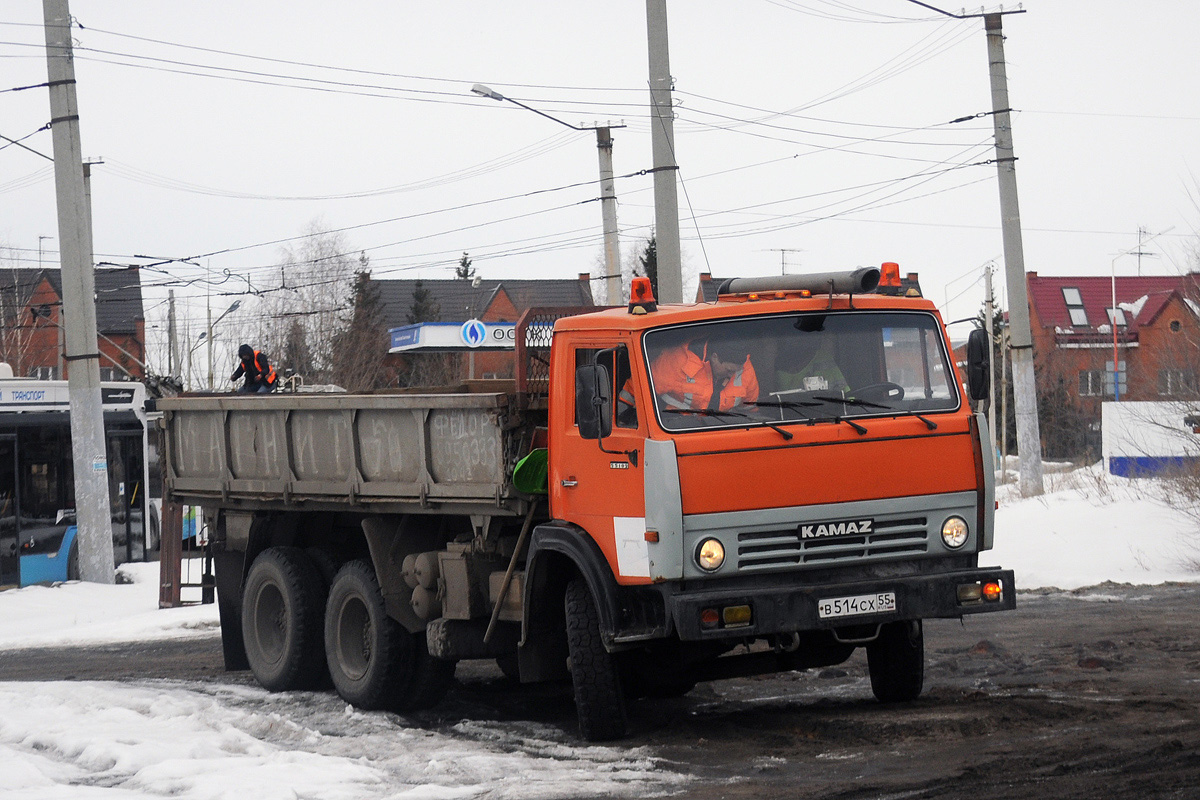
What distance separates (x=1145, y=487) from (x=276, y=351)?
40.5 meters

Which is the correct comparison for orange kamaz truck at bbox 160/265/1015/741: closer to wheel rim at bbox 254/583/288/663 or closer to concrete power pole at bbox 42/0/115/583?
wheel rim at bbox 254/583/288/663

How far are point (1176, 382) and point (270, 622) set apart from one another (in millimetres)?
12270

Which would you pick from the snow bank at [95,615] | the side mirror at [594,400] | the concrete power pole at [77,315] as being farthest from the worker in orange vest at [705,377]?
the concrete power pole at [77,315]

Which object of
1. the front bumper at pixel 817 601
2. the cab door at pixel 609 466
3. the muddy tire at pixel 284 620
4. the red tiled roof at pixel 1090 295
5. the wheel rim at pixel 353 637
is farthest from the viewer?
the red tiled roof at pixel 1090 295

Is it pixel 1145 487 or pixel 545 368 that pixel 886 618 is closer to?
pixel 545 368

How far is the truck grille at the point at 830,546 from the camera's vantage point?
7.36m

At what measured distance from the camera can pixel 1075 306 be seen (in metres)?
70.6

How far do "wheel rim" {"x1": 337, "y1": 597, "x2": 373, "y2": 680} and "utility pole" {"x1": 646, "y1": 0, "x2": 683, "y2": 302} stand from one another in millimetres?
6098

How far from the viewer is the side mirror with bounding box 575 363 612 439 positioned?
7711 mm

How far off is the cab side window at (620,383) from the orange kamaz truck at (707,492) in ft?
0.04

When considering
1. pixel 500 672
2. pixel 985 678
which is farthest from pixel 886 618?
pixel 500 672

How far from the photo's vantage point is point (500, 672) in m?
11.7

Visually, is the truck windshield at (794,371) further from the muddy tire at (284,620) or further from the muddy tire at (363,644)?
the muddy tire at (284,620)

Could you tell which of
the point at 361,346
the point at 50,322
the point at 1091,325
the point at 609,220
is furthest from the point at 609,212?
the point at 1091,325
